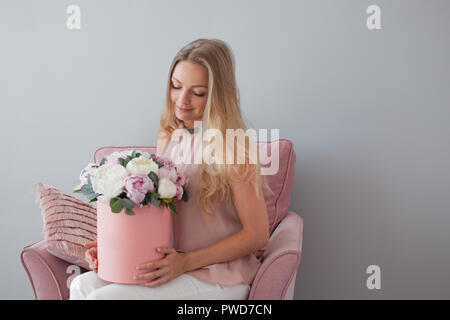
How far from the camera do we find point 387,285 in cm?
209

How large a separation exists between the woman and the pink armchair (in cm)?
8

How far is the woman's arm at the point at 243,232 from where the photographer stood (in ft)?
4.44

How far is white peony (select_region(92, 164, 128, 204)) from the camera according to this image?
113 cm

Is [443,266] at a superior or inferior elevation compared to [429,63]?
inferior

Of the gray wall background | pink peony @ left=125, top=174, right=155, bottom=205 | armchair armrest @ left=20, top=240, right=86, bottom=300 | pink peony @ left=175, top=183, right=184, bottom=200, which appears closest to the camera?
pink peony @ left=125, top=174, right=155, bottom=205

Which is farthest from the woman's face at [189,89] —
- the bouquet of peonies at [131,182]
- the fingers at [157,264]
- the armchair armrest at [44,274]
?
the armchair armrest at [44,274]

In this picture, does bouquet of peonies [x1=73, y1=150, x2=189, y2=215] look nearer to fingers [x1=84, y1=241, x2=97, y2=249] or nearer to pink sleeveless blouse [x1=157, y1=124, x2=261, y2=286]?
pink sleeveless blouse [x1=157, y1=124, x2=261, y2=286]

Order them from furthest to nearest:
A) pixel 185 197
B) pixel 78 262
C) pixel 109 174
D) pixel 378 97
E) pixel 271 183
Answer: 1. pixel 378 97
2. pixel 271 183
3. pixel 78 262
4. pixel 185 197
5. pixel 109 174

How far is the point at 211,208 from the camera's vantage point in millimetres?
1423

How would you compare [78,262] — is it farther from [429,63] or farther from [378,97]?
[429,63]

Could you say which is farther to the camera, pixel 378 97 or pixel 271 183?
pixel 378 97

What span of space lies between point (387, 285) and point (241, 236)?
1151 mm

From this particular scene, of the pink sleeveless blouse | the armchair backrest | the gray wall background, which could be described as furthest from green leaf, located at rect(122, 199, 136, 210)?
the gray wall background

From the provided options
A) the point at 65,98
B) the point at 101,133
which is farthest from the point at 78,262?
the point at 65,98
